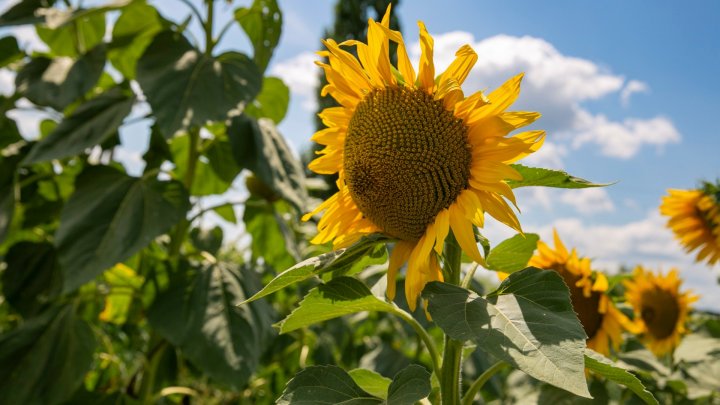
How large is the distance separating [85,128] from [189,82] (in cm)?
33

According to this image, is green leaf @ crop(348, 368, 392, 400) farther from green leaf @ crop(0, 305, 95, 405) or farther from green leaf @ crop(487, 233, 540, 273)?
green leaf @ crop(0, 305, 95, 405)

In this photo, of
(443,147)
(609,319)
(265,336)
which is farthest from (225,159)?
(443,147)

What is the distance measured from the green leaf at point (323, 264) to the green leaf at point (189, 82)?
0.86 m

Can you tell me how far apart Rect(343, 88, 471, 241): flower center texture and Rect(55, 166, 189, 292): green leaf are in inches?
36.5

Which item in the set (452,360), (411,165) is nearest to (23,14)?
(411,165)

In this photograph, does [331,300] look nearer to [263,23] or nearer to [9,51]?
[263,23]

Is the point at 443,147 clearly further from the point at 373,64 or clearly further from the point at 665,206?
the point at 665,206

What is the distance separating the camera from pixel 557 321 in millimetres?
653

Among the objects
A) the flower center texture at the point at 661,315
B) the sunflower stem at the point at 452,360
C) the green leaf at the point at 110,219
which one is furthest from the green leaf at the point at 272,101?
the sunflower stem at the point at 452,360

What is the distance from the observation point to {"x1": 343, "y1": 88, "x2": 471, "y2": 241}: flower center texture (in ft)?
2.60

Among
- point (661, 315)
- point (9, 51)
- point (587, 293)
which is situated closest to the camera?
point (587, 293)

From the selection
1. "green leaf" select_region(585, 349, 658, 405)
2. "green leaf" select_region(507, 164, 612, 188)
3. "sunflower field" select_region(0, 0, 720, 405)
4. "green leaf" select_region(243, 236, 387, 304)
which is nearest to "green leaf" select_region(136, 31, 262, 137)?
"sunflower field" select_region(0, 0, 720, 405)

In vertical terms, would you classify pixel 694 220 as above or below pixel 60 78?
above

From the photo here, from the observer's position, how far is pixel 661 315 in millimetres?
2039
